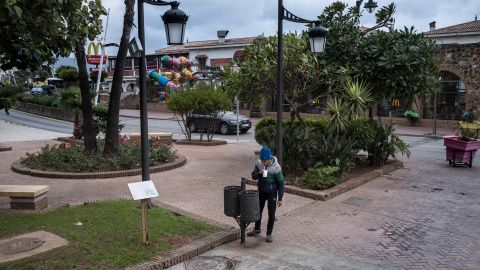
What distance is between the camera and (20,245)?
6180 millimetres

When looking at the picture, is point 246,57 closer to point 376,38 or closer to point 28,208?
point 376,38

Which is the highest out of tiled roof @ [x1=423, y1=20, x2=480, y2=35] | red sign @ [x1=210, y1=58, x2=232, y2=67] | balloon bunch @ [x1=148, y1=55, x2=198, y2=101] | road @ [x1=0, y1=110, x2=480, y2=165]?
Answer: tiled roof @ [x1=423, y1=20, x2=480, y2=35]

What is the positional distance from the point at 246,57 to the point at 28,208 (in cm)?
752

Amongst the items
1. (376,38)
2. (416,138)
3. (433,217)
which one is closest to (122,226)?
(433,217)

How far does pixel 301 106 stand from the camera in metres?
11.9

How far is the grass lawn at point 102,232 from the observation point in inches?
220

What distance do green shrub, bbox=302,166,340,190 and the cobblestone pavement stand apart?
43 centimetres

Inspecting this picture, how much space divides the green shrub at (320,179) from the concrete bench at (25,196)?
5.92 meters

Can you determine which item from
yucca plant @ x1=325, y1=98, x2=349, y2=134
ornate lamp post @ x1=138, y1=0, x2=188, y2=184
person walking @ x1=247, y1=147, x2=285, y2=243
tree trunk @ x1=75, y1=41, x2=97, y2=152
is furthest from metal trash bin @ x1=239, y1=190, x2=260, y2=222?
tree trunk @ x1=75, y1=41, x2=97, y2=152

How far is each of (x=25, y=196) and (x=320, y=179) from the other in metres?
6.48

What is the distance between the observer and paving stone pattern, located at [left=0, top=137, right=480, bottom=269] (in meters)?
6.53

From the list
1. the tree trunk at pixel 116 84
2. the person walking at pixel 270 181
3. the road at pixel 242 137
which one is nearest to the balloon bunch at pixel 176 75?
the road at pixel 242 137

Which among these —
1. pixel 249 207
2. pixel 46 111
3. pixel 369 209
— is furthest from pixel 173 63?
pixel 249 207

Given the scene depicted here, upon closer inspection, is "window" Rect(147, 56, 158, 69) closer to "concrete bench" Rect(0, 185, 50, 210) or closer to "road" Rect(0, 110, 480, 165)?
"road" Rect(0, 110, 480, 165)
